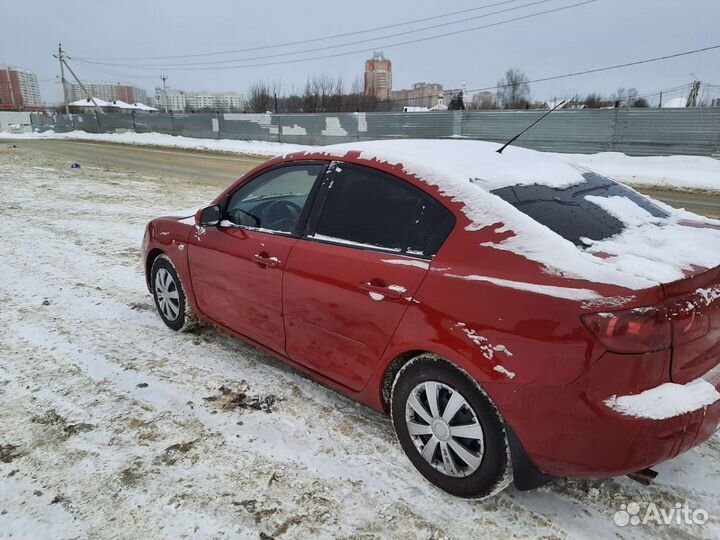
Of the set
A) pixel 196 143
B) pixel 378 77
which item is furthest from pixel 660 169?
pixel 378 77

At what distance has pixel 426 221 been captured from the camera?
2.47m

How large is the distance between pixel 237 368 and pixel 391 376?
147 cm

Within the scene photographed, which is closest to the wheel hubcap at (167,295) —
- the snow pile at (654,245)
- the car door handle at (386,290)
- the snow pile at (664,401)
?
the car door handle at (386,290)

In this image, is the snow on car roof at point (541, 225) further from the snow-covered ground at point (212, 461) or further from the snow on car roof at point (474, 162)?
the snow-covered ground at point (212, 461)

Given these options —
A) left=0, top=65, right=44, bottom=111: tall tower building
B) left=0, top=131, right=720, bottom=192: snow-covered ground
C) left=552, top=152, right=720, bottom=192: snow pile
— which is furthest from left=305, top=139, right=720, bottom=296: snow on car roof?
left=0, top=65, right=44, bottom=111: tall tower building

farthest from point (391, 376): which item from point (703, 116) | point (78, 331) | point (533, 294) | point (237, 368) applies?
point (703, 116)

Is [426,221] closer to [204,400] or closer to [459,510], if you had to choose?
[459,510]

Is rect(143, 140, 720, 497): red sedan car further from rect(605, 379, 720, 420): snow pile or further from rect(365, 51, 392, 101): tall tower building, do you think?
rect(365, 51, 392, 101): tall tower building

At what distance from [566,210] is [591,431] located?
3.56 ft

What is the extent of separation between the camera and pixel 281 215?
3.37 m

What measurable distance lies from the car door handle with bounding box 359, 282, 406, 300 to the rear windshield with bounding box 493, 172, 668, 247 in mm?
662

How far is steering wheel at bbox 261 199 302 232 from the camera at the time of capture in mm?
3193

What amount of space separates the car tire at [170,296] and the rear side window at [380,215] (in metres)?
1.75

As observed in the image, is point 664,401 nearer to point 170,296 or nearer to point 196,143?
point 170,296
